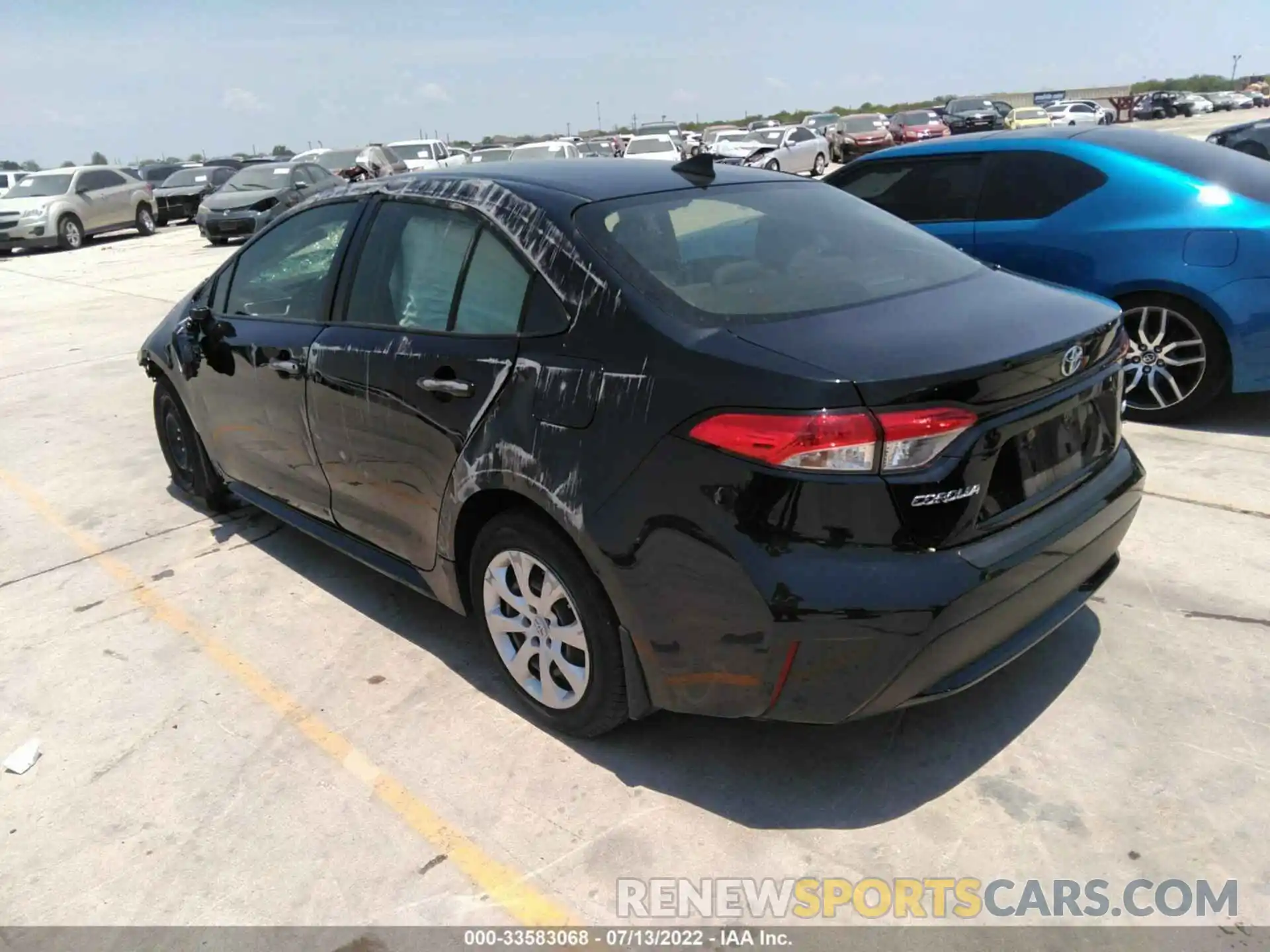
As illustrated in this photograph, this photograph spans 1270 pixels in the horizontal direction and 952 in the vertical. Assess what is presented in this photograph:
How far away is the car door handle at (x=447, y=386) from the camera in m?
2.96

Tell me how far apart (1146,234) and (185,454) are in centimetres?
528

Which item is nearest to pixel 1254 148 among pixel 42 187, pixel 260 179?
pixel 260 179

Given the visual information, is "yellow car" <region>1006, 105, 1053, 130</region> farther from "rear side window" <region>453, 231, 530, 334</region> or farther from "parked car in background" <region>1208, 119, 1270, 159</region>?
"rear side window" <region>453, 231, 530, 334</region>

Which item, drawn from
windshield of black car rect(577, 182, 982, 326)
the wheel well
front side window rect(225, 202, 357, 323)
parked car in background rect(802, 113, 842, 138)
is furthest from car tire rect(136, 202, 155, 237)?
windshield of black car rect(577, 182, 982, 326)

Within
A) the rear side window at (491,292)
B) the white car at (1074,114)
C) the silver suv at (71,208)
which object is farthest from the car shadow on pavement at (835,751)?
A: the white car at (1074,114)

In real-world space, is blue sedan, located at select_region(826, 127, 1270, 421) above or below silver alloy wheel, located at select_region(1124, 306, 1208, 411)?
above

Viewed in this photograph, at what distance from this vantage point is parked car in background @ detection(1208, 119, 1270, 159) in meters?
15.0

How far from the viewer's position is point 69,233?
73.0ft

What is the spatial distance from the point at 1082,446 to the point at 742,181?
1488 millimetres

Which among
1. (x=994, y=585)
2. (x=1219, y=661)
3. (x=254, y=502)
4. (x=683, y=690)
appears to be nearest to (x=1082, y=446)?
(x=994, y=585)

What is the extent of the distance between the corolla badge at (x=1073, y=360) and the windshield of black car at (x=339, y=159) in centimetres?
2509

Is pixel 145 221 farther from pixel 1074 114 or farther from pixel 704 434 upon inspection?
pixel 1074 114

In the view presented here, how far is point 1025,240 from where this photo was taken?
5703 millimetres

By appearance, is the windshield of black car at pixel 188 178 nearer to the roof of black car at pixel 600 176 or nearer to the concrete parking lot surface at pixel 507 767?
the concrete parking lot surface at pixel 507 767
